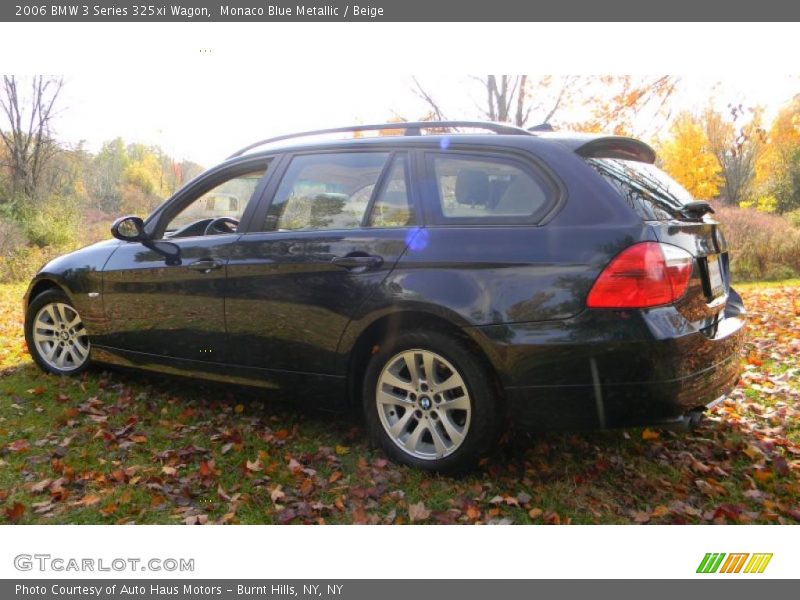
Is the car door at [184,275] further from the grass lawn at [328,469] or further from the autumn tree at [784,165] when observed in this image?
the autumn tree at [784,165]

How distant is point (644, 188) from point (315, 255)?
1.79 m

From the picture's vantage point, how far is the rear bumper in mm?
2654

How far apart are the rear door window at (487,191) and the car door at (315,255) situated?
19 cm

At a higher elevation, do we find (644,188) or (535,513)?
(644,188)

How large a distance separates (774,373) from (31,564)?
5.17 m

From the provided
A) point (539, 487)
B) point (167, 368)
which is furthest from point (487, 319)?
point (167, 368)

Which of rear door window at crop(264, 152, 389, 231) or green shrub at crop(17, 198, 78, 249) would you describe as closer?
rear door window at crop(264, 152, 389, 231)

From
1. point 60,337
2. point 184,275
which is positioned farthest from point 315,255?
point 60,337

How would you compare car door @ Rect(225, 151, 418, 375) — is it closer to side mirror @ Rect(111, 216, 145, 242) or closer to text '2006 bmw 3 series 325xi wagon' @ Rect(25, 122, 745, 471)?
text '2006 bmw 3 series 325xi wagon' @ Rect(25, 122, 745, 471)

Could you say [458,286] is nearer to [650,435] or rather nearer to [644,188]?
[644,188]

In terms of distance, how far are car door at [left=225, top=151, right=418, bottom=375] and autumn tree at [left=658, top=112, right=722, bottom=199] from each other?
2299 centimetres

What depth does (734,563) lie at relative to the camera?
2.48 metres

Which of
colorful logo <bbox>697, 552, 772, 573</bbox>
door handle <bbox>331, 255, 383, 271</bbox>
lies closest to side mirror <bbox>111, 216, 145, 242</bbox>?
door handle <bbox>331, 255, 383, 271</bbox>

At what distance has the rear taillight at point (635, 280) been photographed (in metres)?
2.64
